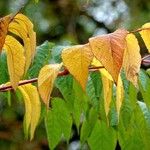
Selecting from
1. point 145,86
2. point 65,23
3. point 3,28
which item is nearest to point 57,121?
point 145,86

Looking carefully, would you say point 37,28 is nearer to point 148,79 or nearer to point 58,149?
point 58,149

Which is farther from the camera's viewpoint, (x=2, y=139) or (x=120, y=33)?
(x=2, y=139)

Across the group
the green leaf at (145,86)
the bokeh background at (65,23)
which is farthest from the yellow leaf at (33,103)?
the bokeh background at (65,23)

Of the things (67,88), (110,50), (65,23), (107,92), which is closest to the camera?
(110,50)

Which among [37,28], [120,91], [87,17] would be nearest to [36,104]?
[120,91]

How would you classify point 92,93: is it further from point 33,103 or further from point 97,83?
point 33,103

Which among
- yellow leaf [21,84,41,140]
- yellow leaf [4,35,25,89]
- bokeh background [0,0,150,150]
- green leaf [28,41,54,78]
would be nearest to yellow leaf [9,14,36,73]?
yellow leaf [4,35,25,89]

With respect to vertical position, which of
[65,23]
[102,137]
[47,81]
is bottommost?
[102,137]
